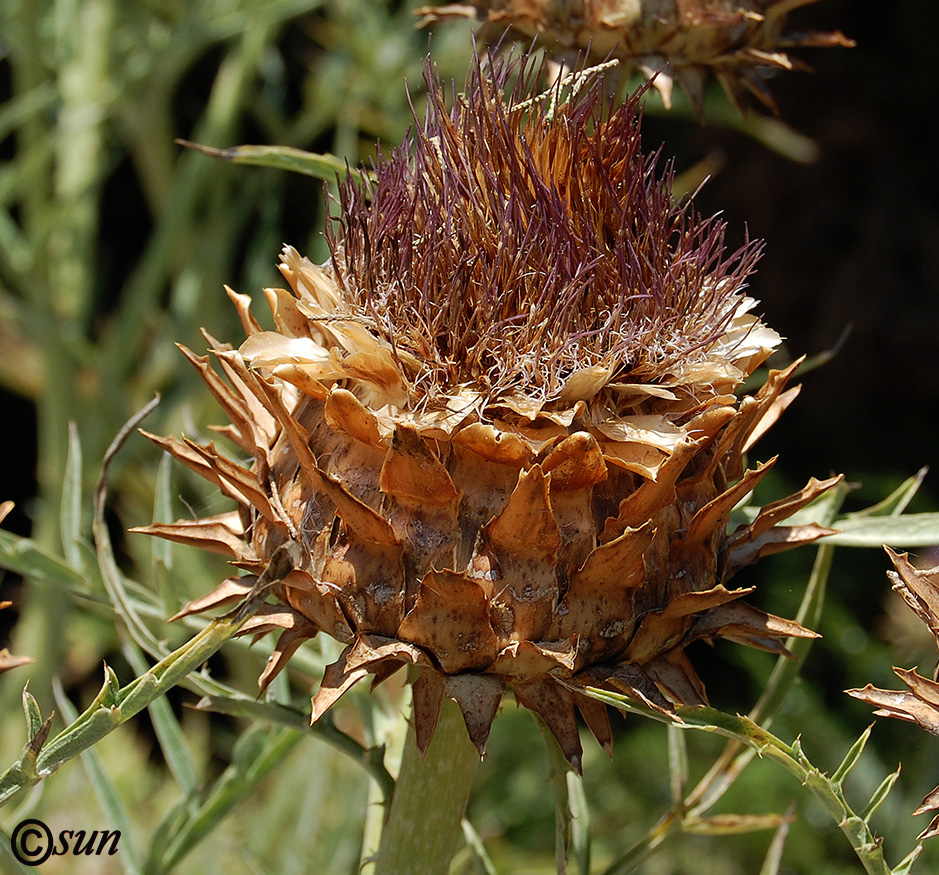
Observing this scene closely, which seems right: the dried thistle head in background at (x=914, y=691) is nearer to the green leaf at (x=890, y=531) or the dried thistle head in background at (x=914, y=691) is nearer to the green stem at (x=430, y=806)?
the green leaf at (x=890, y=531)

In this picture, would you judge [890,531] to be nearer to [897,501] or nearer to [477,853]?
[897,501]

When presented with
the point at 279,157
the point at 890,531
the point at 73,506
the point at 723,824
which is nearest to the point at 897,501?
the point at 890,531

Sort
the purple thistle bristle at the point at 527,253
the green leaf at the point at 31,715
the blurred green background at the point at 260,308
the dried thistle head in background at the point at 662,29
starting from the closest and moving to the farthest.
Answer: the green leaf at the point at 31,715 → the purple thistle bristle at the point at 527,253 → the dried thistle head in background at the point at 662,29 → the blurred green background at the point at 260,308

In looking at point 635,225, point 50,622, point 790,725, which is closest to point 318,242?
point 50,622

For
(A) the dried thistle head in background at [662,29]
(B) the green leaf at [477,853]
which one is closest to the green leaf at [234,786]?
(B) the green leaf at [477,853]

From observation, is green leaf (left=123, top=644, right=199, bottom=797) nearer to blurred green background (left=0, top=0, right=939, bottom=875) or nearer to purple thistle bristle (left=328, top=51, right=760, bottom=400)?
blurred green background (left=0, top=0, right=939, bottom=875)

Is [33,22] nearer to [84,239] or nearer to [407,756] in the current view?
[84,239]
